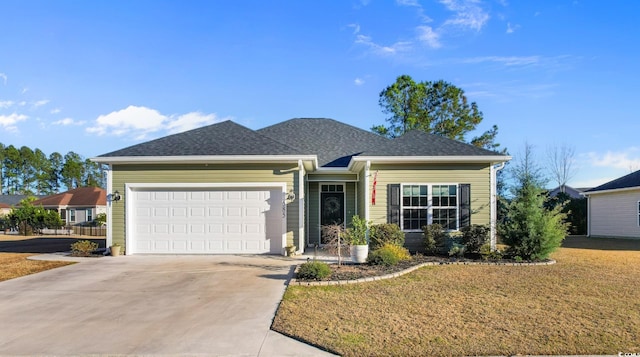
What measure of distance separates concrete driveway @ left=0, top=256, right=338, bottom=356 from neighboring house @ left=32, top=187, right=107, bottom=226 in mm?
27514

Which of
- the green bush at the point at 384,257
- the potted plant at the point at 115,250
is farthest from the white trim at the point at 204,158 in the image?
the green bush at the point at 384,257

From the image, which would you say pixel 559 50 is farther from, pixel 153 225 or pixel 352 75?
pixel 153 225

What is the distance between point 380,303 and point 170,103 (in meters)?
15.5

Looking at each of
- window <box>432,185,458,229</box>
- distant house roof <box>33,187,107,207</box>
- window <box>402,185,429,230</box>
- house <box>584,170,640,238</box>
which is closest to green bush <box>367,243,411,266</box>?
window <box>402,185,429,230</box>

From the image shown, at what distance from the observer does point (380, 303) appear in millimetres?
6387

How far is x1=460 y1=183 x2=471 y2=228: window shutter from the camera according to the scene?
12.6 m

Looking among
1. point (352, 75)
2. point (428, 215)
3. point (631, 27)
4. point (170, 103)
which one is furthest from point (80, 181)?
point (631, 27)

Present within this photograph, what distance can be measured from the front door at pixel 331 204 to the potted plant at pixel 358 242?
13.4 ft

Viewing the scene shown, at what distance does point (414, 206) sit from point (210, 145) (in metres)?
6.85

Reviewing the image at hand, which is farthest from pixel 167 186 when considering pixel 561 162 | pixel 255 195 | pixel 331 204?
pixel 561 162

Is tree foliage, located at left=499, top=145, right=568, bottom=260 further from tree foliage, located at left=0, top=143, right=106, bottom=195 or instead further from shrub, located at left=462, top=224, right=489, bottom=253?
tree foliage, located at left=0, top=143, right=106, bottom=195

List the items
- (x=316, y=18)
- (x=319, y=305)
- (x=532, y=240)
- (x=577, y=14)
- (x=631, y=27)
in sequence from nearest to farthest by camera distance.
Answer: (x=319, y=305), (x=532, y=240), (x=577, y=14), (x=631, y=27), (x=316, y=18)

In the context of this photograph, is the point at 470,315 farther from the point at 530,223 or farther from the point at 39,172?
the point at 39,172

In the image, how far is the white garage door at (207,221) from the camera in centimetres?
1261
